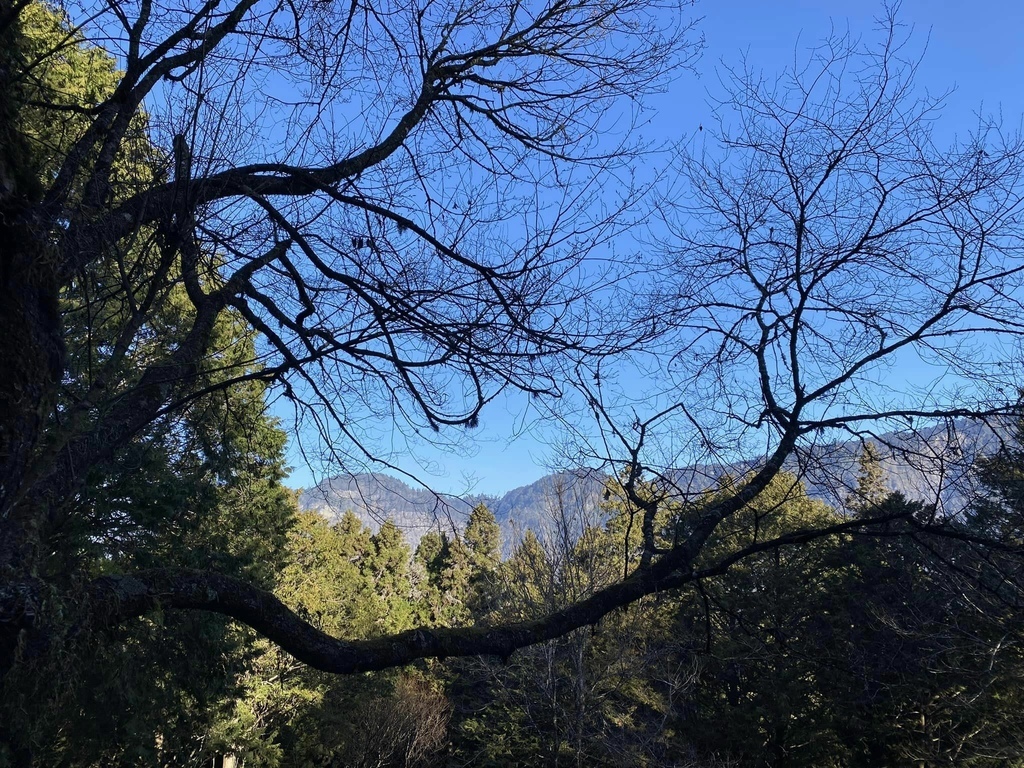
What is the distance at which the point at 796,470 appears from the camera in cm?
332

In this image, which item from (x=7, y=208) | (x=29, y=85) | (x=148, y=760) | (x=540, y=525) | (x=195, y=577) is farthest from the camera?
(x=540, y=525)

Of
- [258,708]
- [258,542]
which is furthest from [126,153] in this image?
[258,708]

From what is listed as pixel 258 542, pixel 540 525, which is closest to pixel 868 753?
pixel 540 525

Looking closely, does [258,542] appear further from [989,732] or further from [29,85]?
[989,732]

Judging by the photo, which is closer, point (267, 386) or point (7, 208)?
point (7, 208)

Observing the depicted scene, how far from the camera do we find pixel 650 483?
11.0 ft

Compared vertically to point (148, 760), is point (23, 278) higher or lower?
higher

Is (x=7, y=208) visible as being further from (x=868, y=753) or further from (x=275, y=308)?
(x=868, y=753)

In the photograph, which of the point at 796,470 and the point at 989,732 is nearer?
the point at 796,470

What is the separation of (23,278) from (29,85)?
1.50 m

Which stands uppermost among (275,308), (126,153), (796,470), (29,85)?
(29,85)

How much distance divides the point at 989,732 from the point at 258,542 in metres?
15.5

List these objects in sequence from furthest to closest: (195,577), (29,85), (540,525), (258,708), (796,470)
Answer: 1. (258,708)
2. (540,525)
3. (796,470)
4. (29,85)
5. (195,577)

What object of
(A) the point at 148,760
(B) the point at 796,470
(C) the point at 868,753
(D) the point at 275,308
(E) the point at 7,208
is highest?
(D) the point at 275,308
